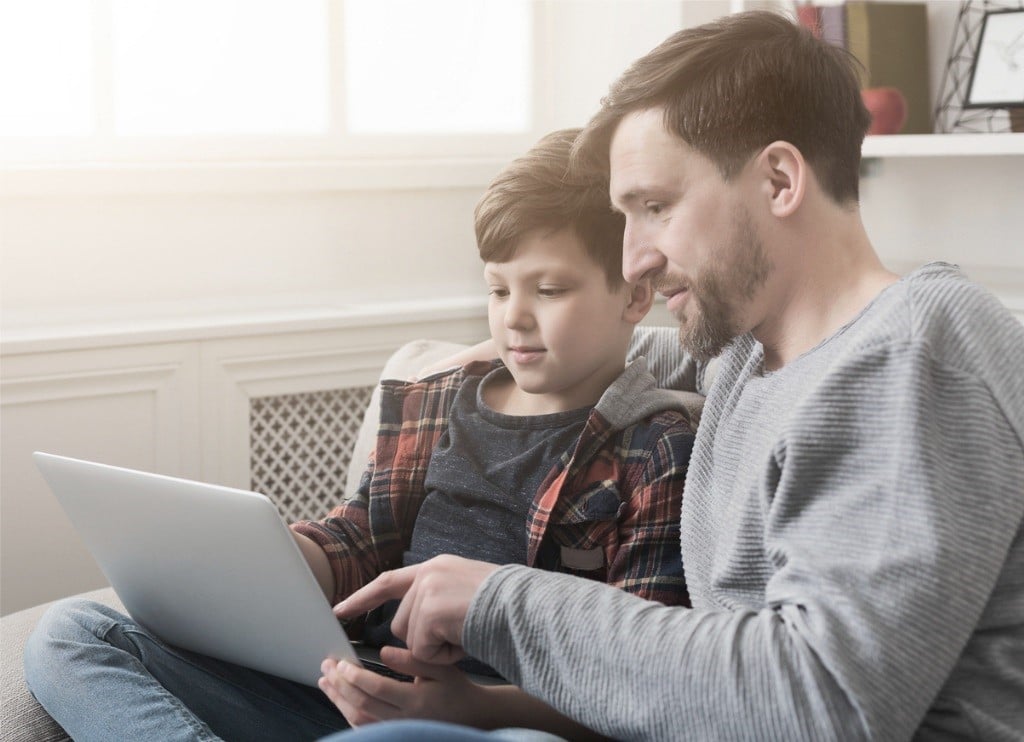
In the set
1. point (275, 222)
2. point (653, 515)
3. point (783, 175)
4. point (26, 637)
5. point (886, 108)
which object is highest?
point (886, 108)

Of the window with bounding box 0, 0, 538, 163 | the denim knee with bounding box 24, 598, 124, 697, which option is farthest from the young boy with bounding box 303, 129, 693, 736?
the window with bounding box 0, 0, 538, 163

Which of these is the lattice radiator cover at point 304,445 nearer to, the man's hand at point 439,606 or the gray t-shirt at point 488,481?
the gray t-shirt at point 488,481

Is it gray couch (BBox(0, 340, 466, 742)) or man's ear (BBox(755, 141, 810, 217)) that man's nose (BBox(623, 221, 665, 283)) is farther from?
gray couch (BBox(0, 340, 466, 742))

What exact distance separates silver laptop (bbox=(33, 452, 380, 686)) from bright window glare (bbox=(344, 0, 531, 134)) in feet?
5.29

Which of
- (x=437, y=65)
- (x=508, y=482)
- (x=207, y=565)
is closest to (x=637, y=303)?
(x=508, y=482)

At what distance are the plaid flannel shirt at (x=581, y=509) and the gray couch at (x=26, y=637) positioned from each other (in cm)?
27

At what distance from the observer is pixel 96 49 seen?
2379mm

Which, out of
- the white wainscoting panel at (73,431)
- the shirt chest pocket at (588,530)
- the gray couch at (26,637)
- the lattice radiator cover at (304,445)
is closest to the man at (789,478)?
the shirt chest pocket at (588,530)

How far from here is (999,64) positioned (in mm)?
2090

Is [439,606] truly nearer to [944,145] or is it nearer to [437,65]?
[944,145]

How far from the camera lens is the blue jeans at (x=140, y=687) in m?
1.27

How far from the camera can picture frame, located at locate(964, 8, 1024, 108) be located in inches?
81.0

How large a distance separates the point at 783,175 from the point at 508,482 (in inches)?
19.3

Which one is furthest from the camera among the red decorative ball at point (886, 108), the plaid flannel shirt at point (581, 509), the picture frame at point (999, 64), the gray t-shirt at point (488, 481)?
the red decorative ball at point (886, 108)
